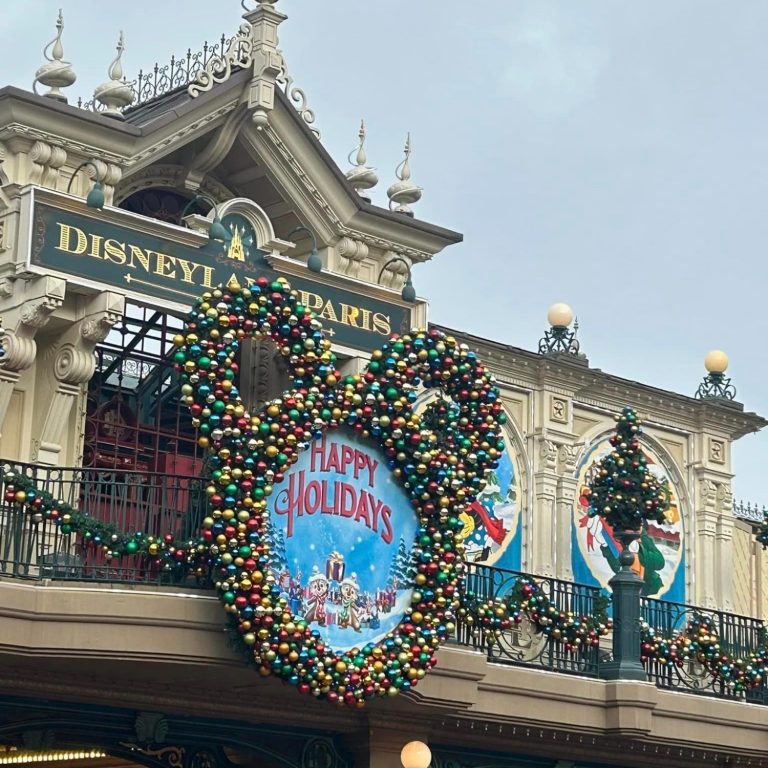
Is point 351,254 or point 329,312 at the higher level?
point 351,254

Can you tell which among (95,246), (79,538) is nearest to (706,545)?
(79,538)

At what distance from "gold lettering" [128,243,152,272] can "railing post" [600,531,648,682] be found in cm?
671

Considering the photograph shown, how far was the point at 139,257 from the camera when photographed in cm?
2403

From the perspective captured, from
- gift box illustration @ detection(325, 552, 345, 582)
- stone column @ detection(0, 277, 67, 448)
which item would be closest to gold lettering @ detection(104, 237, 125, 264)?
stone column @ detection(0, 277, 67, 448)

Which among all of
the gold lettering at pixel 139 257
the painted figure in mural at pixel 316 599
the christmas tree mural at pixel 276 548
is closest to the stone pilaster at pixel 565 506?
the painted figure in mural at pixel 316 599

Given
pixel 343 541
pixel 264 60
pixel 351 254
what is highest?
pixel 264 60

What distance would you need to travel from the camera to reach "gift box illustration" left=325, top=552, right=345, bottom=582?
73.4 ft

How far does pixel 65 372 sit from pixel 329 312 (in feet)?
11.4

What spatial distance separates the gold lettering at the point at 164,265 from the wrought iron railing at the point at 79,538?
2.59 meters

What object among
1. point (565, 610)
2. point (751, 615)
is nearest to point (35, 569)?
point (565, 610)

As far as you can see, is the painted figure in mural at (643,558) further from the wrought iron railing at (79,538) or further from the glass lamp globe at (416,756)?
the wrought iron railing at (79,538)

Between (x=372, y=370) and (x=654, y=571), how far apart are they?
9.24 meters

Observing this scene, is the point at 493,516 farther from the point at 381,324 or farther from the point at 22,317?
the point at 22,317

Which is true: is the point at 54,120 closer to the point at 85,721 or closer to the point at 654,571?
the point at 85,721
